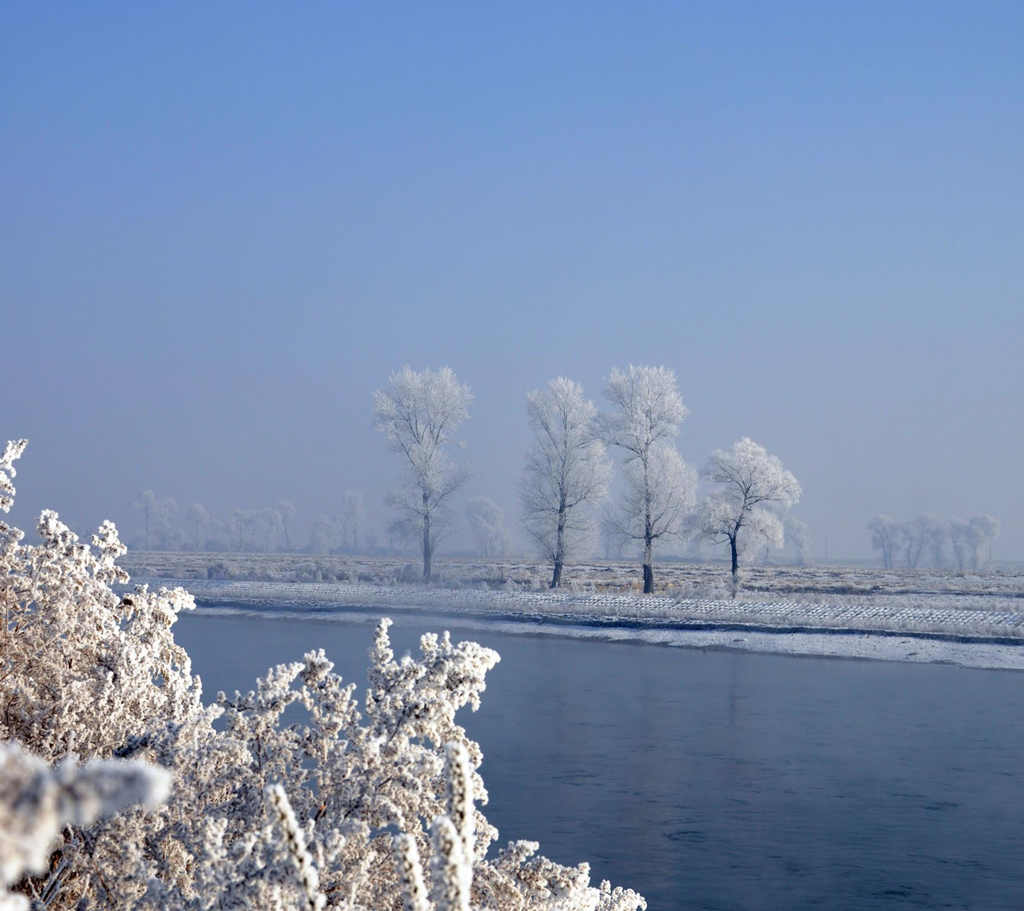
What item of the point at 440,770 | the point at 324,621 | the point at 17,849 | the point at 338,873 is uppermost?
the point at 17,849

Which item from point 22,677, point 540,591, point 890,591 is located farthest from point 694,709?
point 890,591

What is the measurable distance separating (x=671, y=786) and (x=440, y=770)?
1290 centimetres

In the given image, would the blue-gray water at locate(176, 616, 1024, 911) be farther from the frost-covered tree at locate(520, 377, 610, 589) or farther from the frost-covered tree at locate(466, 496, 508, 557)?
the frost-covered tree at locate(466, 496, 508, 557)

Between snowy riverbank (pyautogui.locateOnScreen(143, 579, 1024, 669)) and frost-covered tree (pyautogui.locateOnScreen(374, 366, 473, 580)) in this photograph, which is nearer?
snowy riverbank (pyautogui.locateOnScreen(143, 579, 1024, 669))

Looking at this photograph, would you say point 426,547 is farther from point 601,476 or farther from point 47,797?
point 47,797

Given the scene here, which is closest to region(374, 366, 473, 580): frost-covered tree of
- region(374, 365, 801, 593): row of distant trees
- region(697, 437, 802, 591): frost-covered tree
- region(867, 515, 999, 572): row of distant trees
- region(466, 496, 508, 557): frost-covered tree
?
region(374, 365, 801, 593): row of distant trees

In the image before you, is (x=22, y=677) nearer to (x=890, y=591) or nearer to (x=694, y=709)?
(x=694, y=709)

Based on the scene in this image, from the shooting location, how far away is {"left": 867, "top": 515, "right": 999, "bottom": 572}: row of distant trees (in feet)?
483

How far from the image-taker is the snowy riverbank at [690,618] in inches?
1294

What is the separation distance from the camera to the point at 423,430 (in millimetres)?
66938

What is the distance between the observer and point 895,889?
12.0m

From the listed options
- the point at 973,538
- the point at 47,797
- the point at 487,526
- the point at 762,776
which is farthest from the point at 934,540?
the point at 47,797

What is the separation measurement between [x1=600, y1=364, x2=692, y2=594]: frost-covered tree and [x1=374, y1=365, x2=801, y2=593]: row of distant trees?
0.16 ft

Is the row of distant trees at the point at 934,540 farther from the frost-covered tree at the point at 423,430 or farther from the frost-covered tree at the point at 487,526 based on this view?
the frost-covered tree at the point at 423,430
